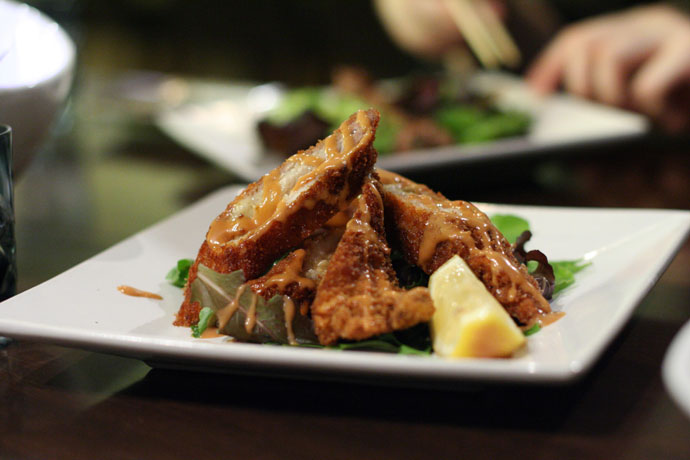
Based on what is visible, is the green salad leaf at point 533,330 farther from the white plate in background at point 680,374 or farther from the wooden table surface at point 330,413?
the white plate in background at point 680,374

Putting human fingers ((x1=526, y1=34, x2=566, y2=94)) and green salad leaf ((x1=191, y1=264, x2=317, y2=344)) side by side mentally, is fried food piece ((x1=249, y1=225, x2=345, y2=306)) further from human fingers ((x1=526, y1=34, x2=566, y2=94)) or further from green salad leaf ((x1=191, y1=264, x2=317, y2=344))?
human fingers ((x1=526, y1=34, x2=566, y2=94))

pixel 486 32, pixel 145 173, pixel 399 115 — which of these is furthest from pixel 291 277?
pixel 486 32

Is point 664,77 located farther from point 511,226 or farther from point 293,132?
point 511,226

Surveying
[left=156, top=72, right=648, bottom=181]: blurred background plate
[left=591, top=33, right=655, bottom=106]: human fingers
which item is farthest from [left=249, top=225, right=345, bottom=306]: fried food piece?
[left=591, top=33, right=655, bottom=106]: human fingers

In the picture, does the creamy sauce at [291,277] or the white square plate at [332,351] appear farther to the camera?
the creamy sauce at [291,277]

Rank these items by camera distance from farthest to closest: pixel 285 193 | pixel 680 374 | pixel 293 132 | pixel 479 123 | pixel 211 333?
pixel 479 123
pixel 293 132
pixel 285 193
pixel 211 333
pixel 680 374

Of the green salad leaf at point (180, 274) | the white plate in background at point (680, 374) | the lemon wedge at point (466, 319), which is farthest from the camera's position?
the green salad leaf at point (180, 274)

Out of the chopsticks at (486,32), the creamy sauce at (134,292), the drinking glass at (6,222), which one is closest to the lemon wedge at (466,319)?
the creamy sauce at (134,292)
